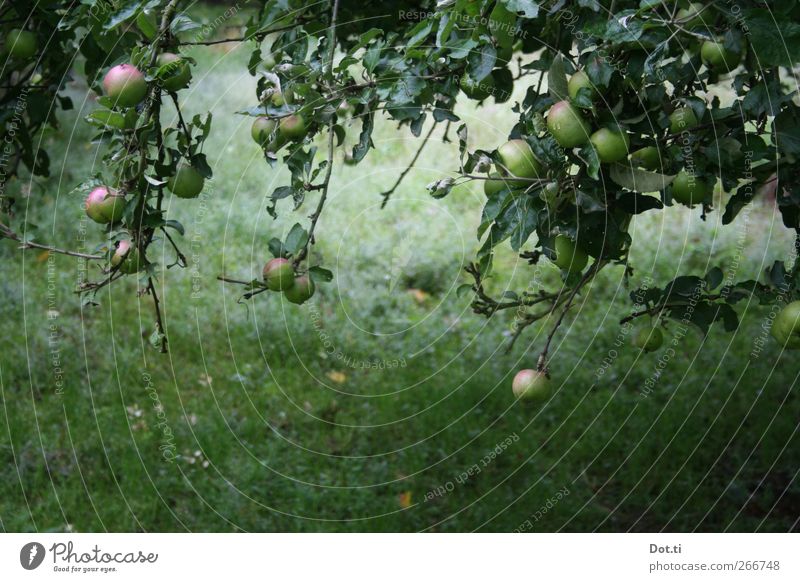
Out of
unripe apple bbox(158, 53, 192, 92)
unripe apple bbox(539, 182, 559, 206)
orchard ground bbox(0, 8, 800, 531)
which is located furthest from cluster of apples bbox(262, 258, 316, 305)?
orchard ground bbox(0, 8, 800, 531)

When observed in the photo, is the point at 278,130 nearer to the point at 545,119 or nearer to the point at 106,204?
the point at 106,204

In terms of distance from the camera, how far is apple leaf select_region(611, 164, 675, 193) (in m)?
1.15

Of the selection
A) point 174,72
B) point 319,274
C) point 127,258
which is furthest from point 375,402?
point 174,72

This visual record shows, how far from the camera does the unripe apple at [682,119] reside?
1257 millimetres

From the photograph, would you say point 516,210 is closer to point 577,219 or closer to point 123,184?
point 577,219

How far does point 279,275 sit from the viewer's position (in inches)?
52.8

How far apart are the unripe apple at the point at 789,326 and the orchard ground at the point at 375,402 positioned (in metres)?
1.11

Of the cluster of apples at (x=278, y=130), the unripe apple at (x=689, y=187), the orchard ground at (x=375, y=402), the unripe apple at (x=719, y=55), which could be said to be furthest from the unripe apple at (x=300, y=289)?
the orchard ground at (x=375, y=402)

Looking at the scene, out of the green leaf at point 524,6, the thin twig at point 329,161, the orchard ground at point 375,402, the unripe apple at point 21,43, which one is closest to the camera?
the green leaf at point 524,6

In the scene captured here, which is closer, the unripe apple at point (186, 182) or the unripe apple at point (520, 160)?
the unripe apple at point (520, 160)

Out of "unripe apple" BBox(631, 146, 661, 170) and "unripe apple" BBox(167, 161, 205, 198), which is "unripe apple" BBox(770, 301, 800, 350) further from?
"unripe apple" BBox(167, 161, 205, 198)

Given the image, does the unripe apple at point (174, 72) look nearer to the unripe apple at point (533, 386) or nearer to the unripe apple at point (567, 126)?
the unripe apple at point (567, 126)

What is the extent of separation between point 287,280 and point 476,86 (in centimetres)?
41
